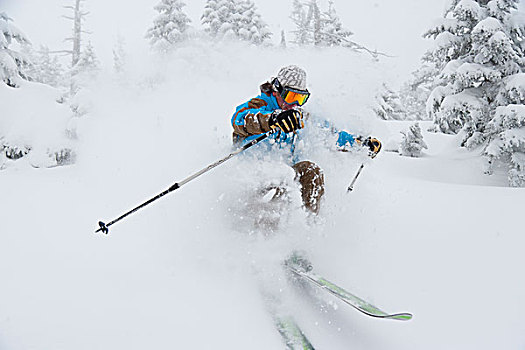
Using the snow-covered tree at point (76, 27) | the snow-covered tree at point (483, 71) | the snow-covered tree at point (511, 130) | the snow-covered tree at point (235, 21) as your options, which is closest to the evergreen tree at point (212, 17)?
the snow-covered tree at point (235, 21)

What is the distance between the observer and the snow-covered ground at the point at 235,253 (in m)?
2.71

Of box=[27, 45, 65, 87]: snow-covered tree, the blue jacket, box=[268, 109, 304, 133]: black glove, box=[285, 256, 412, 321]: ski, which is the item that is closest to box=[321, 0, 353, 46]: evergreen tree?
the blue jacket

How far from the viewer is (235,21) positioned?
62.4 feet

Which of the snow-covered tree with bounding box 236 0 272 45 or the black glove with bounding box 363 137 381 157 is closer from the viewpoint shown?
the black glove with bounding box 363 137 381 157

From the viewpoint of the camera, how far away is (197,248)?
3809mm

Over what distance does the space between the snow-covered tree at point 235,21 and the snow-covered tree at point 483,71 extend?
1144 centimetres

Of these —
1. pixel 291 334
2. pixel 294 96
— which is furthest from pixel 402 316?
pixel 294 96

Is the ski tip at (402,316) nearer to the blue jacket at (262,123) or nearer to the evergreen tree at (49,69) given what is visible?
the blue jacket at (262,123)

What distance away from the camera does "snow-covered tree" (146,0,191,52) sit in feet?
60.2

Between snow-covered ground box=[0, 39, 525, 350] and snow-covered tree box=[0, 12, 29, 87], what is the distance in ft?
18.5

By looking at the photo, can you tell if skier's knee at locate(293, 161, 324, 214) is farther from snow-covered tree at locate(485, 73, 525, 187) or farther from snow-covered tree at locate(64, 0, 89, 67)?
snow-covered tree at locate(64, 0, 89, 67)

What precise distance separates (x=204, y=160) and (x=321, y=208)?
5.80 ft

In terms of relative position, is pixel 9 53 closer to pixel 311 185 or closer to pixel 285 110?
pixel 285 110

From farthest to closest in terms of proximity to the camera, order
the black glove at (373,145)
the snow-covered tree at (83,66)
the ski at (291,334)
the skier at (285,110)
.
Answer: the snow-covered tree at (83,66)
the black glove at (373,145)
the skier at (285,110)
the ski at (291,334)
